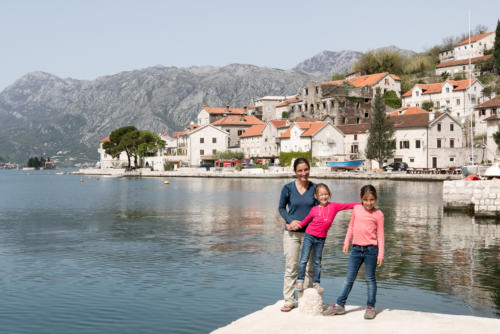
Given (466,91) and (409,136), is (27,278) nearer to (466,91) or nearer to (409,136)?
(409,136)

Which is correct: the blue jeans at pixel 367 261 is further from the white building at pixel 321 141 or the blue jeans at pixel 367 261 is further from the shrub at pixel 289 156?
the white building at pixel 321 141

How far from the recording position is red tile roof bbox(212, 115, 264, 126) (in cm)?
14700

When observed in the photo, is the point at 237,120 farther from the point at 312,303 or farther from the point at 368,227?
the point at 312,303

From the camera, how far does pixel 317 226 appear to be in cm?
1072

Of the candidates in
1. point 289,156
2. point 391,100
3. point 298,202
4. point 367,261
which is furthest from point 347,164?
point 367,261

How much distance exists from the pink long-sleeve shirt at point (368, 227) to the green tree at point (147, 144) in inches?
5678

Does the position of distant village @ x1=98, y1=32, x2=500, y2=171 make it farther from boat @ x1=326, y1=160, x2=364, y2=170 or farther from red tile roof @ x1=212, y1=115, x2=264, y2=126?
boat @ x1=326, y1=160, x2=364, y2=170

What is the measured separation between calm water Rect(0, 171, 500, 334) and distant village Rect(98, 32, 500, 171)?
61.2 m

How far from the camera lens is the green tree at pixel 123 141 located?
491 feet

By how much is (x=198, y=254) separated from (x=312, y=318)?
13.5 metres

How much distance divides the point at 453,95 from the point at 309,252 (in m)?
115

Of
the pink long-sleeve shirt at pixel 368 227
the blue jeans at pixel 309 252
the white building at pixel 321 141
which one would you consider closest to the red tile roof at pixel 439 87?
the white building at pixel 321 141

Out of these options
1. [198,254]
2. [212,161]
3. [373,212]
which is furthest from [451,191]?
[212,161]

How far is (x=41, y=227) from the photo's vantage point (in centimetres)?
3525
